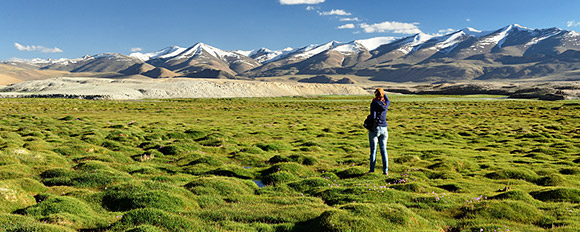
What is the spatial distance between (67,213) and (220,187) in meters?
5.98

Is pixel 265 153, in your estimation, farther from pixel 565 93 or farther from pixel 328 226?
pixel 565 93

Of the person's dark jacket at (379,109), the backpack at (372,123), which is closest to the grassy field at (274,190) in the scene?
the backpack at (372,123)

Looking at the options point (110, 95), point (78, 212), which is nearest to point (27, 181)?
point (78, 212)

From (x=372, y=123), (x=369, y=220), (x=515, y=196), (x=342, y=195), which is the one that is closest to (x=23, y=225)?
(x=369, y=220)

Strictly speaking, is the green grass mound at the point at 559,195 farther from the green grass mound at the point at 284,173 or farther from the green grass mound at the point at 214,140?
the green grass mound at the point at 214,140

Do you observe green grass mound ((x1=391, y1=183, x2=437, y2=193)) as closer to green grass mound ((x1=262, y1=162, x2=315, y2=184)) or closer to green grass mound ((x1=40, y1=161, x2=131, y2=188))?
green grass mound ((x1=262, y1=162, x2=315, y2=184))

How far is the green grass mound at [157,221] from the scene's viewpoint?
11.0m

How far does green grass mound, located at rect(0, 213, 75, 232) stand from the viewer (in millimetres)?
9781

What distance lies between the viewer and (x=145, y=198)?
1361 cm

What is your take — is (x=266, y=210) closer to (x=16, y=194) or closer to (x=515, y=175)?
(x=16, y=194)

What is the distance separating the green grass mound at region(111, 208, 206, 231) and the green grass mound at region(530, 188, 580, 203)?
43.2 ft

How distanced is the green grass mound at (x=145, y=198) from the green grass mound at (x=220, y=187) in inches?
34.1

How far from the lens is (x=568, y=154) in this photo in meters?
28.5

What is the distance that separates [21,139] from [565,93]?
7767 inches
